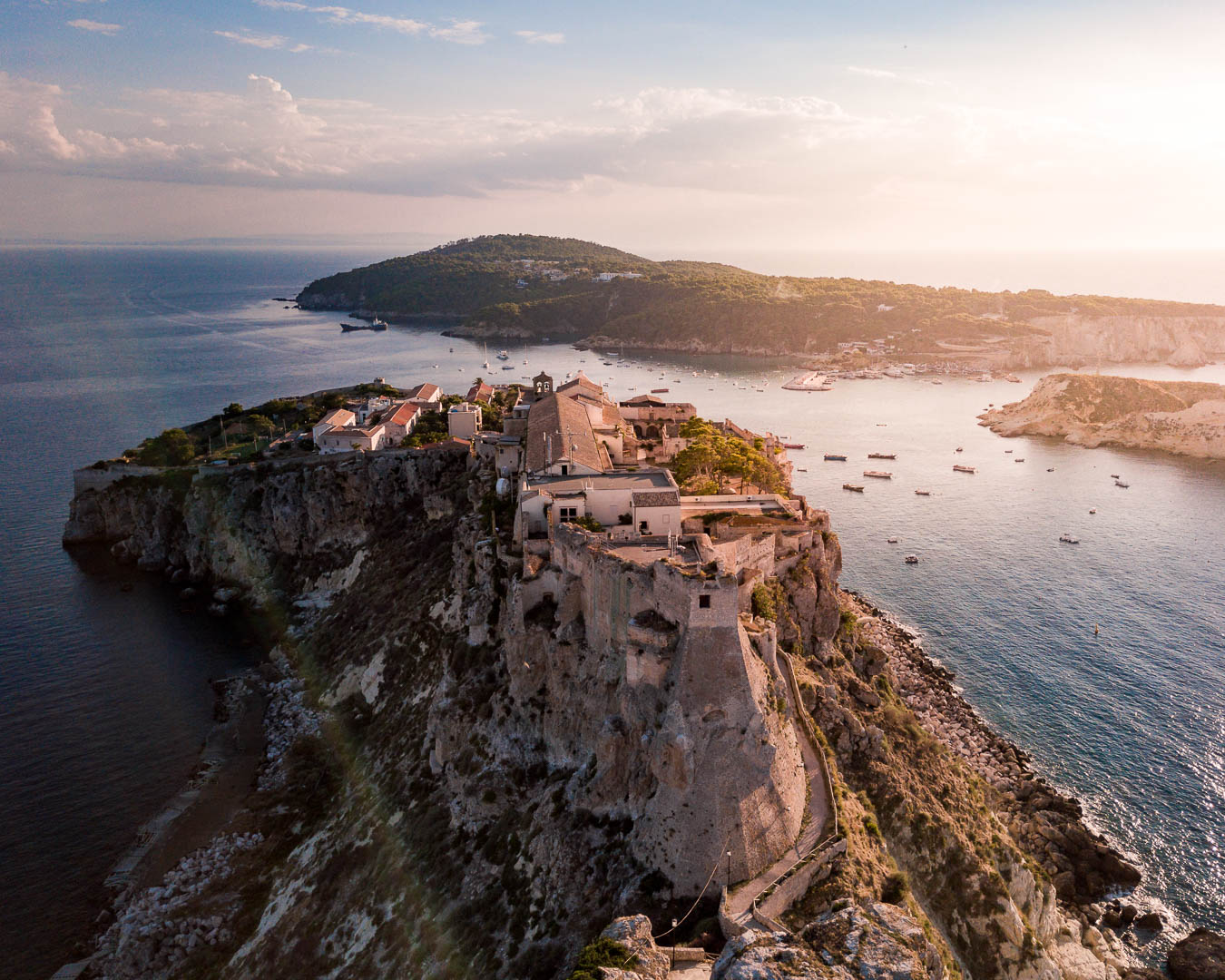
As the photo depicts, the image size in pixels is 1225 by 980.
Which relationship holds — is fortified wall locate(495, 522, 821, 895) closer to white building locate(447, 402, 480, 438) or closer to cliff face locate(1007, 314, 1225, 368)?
white building locate(447, 402, 480, 438)

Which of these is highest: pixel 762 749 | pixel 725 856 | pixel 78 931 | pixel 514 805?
pixel 762 749

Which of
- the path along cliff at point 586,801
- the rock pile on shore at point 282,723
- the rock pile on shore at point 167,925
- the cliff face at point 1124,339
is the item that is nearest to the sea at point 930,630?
the rock pile on shore at point 167,925

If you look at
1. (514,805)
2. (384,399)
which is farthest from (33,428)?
(514,805)

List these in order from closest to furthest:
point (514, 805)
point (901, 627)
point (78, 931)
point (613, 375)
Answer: point (514, 805) → point (78, 931) → point (901, 627) → point (613, 375)

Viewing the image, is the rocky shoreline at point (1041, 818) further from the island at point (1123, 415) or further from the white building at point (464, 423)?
the island at point (1123, 415)

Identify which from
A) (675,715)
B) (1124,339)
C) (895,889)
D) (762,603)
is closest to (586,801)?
(675,715)

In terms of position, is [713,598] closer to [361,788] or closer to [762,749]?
[762,749]
